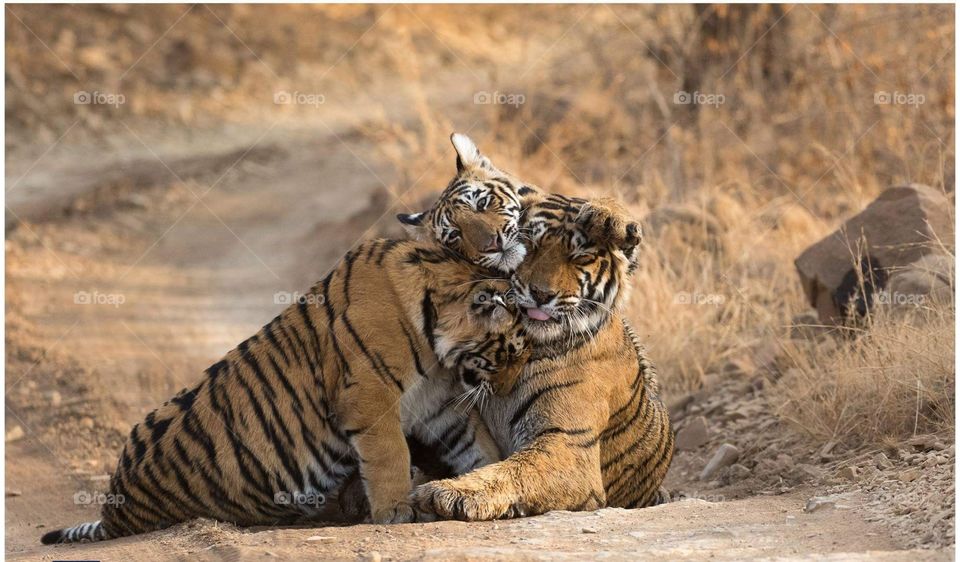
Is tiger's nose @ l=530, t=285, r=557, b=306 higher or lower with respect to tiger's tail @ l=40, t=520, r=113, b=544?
higher

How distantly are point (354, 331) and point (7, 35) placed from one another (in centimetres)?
1115

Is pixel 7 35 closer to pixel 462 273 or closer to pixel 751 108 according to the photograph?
pixel 751 108

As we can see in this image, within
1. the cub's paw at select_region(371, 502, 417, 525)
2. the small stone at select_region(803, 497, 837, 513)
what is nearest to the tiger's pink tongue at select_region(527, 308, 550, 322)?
the cub's paw at select_region(371, 502, 417, 525)

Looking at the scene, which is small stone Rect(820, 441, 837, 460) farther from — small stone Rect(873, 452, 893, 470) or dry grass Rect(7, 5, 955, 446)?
small stone Rect(873, 452, 893, 470)

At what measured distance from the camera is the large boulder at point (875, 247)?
6.50 m

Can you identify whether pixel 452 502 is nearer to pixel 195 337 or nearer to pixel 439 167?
pixel 195 337

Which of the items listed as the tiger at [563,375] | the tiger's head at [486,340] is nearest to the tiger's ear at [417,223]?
the tiger at [563,375]

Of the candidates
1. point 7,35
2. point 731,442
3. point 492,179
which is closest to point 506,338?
point 492,179

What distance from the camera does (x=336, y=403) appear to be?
4699mm

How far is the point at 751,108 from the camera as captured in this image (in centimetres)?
1113

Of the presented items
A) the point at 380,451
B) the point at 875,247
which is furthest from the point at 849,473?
the point at 380,451

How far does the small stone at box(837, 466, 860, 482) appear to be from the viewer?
5.20m

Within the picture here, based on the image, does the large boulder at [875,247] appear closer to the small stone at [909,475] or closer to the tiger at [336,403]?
the small stone at [909,475]

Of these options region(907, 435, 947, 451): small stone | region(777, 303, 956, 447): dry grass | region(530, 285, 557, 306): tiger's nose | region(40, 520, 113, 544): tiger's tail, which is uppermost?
region(530, 285, 557, 306): tiger's nose
